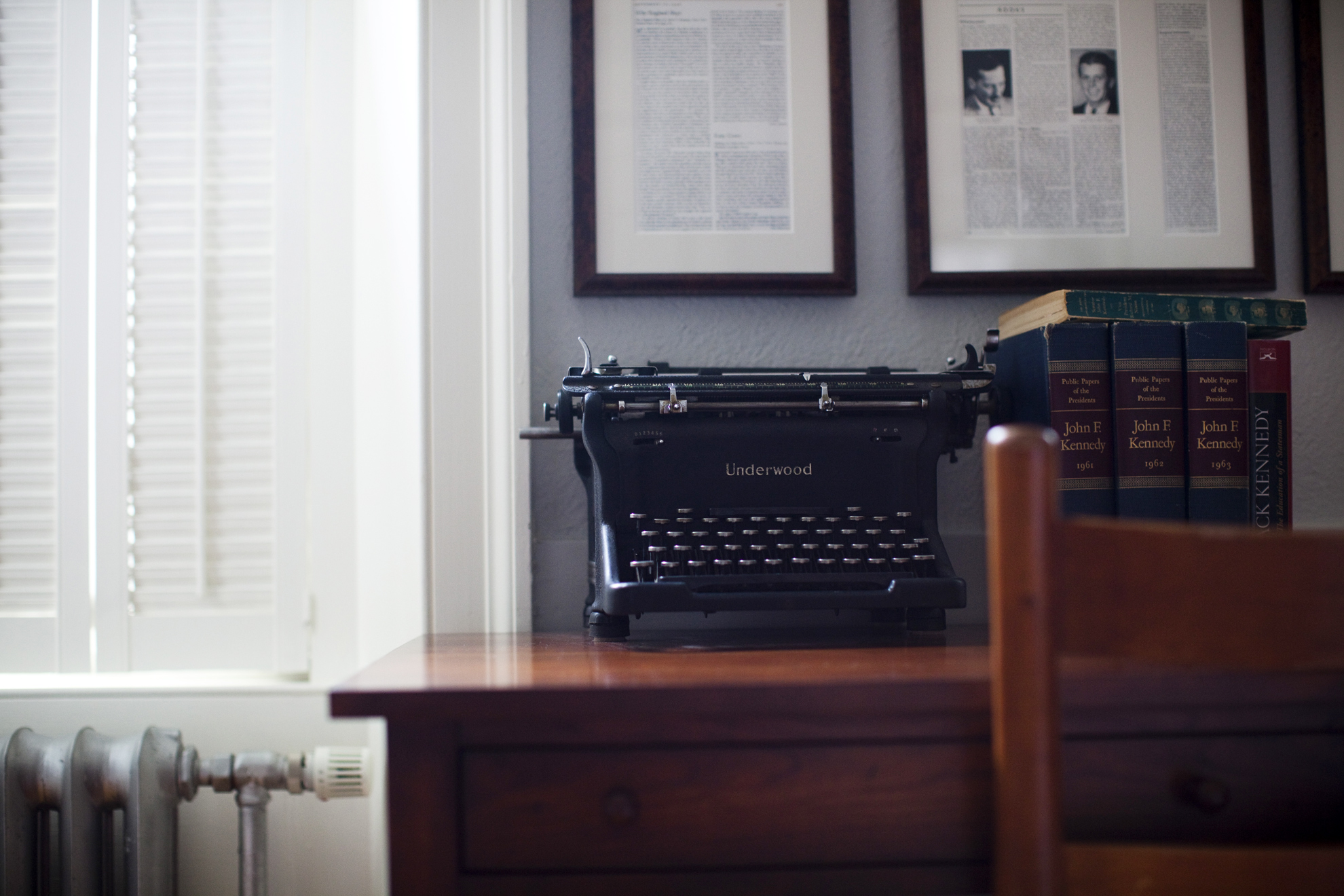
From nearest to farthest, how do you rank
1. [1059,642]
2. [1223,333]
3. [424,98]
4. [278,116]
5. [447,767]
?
1. [1059,642]
2. [447,767]
3. [1223,333]
4. [424,98]
5. [278,116]

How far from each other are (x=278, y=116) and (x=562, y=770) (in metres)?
1.17

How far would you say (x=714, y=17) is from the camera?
1.29 metres

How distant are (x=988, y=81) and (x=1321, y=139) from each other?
20.8 inches

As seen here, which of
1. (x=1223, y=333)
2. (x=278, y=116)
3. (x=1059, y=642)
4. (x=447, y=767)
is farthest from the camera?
(x=278, y=116)

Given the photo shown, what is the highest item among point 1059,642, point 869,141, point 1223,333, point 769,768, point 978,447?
point 869,141

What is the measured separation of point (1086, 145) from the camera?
132 cm

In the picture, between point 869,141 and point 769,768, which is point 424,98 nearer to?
point 869,141

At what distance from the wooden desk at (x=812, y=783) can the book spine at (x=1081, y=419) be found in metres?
0.39

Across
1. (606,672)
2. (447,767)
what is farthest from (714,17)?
(447,767)

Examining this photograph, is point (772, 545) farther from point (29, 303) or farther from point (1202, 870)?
point (29, 303)

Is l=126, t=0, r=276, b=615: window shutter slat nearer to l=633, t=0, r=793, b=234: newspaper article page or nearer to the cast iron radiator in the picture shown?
the cast iron radiator

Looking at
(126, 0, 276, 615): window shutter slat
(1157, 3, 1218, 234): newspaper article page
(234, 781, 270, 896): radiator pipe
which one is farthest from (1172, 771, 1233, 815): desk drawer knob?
(126, 0, 276, 615): window shutter slat

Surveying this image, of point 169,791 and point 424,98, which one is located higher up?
point 424,98

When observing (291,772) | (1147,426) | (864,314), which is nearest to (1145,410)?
(1147,426)
